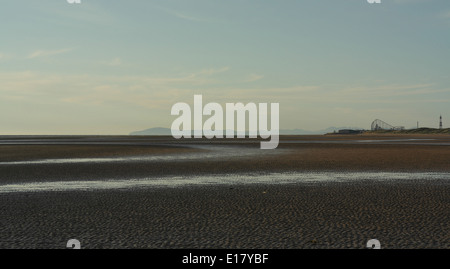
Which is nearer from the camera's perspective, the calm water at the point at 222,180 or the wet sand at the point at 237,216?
the wet sand at the point at 237,216

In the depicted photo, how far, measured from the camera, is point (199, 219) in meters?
10.3

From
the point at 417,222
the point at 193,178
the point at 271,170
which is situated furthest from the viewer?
the point at 271,170

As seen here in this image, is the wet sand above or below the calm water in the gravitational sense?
above

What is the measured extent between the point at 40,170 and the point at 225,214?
15.4m

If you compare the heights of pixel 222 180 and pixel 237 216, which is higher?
pixel 237 216

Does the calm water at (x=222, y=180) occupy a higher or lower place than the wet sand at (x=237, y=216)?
lower

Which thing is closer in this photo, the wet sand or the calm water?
the wet sand

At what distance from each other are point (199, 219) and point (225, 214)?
85 cm

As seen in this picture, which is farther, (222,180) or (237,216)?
(222,180)
